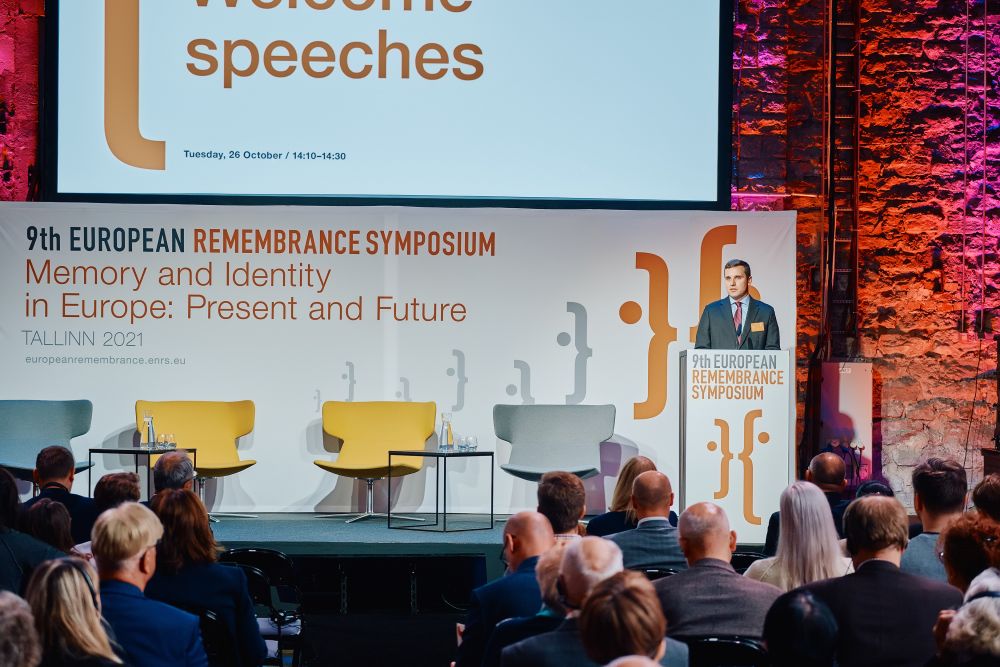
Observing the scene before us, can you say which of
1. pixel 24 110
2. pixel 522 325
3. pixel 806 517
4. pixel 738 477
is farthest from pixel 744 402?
pixel 24 110

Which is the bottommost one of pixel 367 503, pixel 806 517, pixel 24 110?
pixel 367 503

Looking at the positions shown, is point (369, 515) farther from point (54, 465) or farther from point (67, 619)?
point (67, 619)

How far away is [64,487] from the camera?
4715 mm

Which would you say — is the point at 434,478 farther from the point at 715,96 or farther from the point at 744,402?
the point at 715,96

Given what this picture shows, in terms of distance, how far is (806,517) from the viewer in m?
3.31

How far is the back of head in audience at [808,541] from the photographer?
331cm

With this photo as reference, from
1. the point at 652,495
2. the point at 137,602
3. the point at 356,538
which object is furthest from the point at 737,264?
the point at 137,602

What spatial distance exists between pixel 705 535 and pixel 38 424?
564 centimetres

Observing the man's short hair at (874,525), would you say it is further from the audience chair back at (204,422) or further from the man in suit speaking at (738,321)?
the audience chair back at (204,422)

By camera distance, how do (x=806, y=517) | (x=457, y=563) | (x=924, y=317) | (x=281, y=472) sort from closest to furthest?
(x=806, y=517)
(x=457, y=563)
(x=281, y=472)
(x=924, y=317)

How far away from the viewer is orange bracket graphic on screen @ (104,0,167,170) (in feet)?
25.6

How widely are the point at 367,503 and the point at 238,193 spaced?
7.60 feet

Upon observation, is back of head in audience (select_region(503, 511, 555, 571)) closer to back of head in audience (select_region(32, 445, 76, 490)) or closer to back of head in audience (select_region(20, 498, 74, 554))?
back of head in audience (select_region(20, 498, 74, 554))

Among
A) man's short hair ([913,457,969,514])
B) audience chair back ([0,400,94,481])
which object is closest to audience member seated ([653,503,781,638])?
man's short hair ([913,457,969,514])
